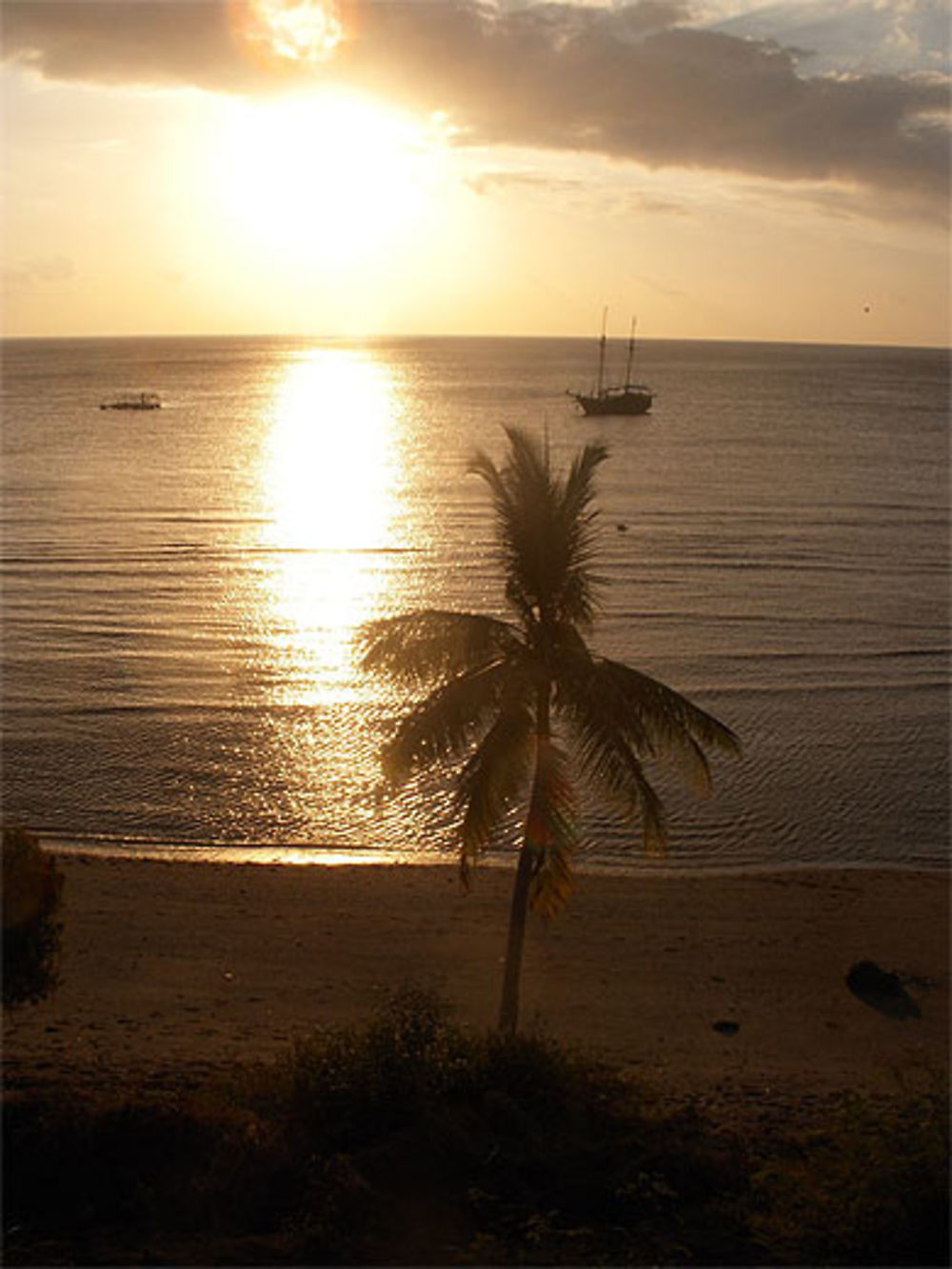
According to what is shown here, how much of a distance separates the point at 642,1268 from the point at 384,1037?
4339 mm

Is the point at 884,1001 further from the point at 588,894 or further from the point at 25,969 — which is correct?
the point at 25,969

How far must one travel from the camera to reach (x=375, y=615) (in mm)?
48094

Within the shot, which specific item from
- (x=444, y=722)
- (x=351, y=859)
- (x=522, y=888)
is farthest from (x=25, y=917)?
(x=351, y=859)

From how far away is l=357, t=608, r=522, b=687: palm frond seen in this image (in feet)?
49.0

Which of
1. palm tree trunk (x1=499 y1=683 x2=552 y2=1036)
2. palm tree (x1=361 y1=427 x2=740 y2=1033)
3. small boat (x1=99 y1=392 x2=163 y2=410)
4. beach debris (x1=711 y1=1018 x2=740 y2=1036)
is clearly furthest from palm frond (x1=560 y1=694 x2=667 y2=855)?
small boat (x1=99 y1=392 x2=163 y2=410)

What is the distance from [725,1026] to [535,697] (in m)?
7.23

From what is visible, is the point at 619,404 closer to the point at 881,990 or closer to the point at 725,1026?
the point at 881,990

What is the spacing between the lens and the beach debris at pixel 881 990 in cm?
1984

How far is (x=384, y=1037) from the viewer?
13.8 meters

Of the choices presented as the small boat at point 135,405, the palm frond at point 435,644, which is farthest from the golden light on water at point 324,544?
the small boat at point 135,405

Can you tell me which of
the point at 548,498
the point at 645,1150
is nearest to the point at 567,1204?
the point at 645,1150

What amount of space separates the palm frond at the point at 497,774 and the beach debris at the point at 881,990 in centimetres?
893

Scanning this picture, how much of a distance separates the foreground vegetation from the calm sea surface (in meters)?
7.09

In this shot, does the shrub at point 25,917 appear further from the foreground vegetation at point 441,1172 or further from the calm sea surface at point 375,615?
the calm sea surface at point 375,615
